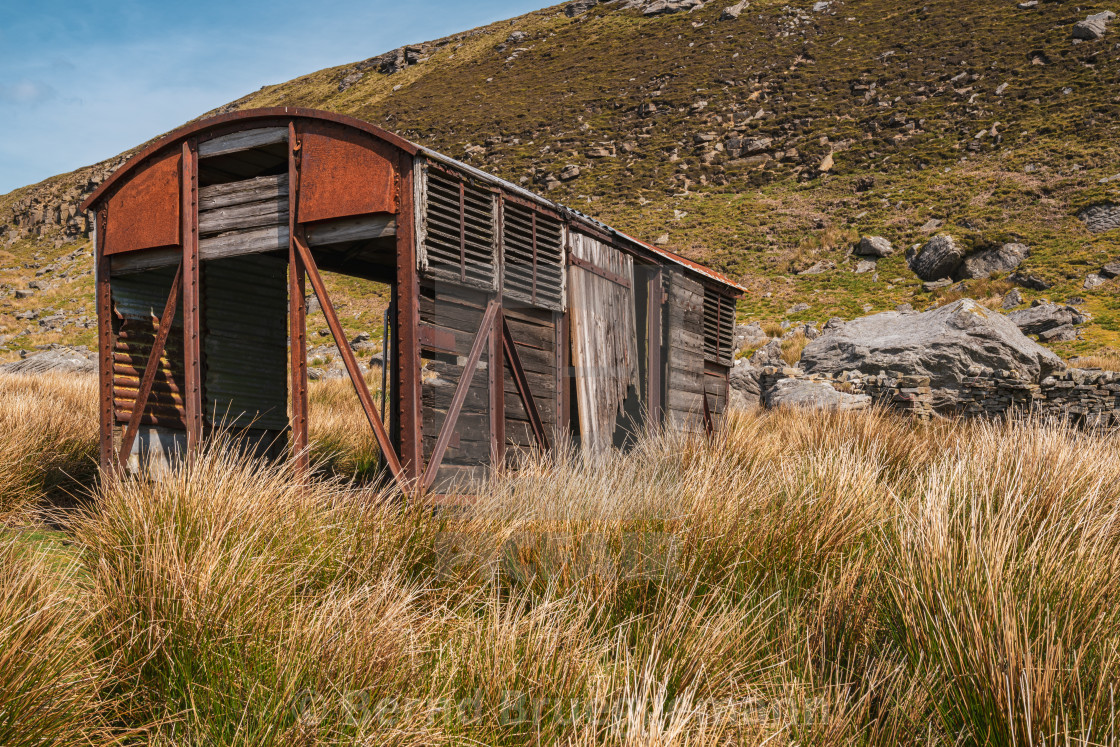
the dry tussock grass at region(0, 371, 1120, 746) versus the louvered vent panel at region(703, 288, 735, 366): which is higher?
the louvered vent panel at region(703, 288, 735, 366)

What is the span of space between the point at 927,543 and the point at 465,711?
2260mm

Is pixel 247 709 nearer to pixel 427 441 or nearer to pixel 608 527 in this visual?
pixel 608 527

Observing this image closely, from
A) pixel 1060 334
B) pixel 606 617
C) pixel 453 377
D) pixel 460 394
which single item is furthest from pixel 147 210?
pixel 1060 334

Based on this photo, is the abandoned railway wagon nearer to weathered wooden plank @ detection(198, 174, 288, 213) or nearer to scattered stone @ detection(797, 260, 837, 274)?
weathered wooden plank @ detection(198, 174, 288, 213)

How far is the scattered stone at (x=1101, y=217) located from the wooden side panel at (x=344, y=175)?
30353mm

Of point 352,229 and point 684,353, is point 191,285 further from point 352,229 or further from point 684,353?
Answer: point 684,353

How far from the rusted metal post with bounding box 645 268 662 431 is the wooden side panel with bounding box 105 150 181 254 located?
5.88 m

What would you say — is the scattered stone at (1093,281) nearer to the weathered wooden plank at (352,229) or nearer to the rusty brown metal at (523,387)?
the rusty brown metal at (523,387)

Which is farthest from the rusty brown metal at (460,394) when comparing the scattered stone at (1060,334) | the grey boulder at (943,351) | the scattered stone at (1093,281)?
the scattered stone at (1093,281)

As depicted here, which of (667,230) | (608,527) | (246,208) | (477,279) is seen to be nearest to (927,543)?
(608,527)

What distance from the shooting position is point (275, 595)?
3.82 m

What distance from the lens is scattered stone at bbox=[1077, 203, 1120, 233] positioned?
2885 centimetres

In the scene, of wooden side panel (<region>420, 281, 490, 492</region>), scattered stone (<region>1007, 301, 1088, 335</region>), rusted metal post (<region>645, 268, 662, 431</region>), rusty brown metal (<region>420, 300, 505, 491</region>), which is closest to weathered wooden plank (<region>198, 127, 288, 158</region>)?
wooden side panel (<region>420, 281, 490, 492</region>)

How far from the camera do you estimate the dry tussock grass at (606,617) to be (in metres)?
2.99
